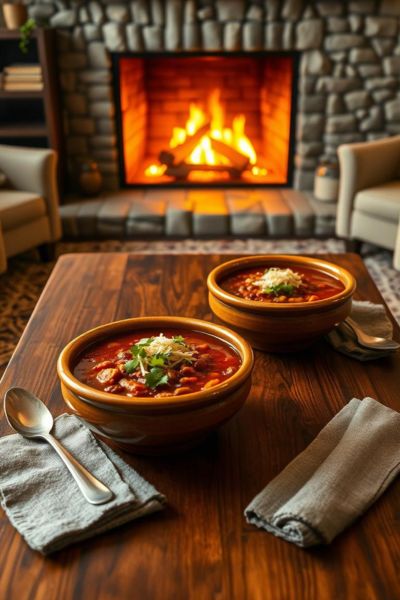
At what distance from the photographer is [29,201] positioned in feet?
10.4

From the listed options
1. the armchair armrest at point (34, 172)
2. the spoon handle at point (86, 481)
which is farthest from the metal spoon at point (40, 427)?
the armchair armrest at point (34, 172)

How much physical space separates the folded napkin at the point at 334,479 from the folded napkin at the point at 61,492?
0.15 meters

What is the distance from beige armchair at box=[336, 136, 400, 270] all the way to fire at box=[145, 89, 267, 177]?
3.36 ft

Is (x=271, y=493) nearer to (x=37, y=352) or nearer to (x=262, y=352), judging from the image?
(x=262, y=352)

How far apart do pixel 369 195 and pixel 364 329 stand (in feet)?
6.73

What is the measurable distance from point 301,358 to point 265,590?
0.55 metres

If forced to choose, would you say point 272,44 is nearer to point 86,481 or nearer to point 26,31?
point 26,31

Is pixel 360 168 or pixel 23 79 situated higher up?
pixel 23 79

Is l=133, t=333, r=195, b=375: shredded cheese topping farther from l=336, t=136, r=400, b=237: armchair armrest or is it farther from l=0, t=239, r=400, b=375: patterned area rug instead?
l=336, t=136, r=400, b=237: armchair armrest

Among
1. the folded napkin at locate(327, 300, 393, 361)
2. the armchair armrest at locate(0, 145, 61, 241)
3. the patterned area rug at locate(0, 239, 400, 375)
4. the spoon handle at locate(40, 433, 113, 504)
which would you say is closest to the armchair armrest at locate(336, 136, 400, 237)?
the patterned area rug at locate(0, 239, 400, 375)

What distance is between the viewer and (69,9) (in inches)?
143

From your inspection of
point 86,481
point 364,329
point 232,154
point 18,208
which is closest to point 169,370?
point 86,481

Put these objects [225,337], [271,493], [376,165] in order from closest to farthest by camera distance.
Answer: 1. [271,493]
2. [225,337]
3. [376,165]

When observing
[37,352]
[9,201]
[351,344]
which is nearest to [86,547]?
[37,352]
